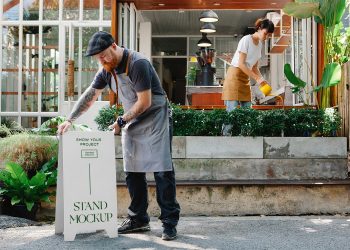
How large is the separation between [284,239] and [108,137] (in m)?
1.83

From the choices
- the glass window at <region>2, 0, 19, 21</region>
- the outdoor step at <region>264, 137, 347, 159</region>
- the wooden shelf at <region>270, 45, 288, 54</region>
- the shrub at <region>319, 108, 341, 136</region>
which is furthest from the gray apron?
the wooden shelf at <region>270, 45, 288, 54</region>

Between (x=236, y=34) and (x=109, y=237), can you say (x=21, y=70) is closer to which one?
(x=109, y=237)

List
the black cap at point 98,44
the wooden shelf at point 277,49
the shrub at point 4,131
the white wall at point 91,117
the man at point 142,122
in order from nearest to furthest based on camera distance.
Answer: the black cap at point 98,44 → the man at point 142,122 → the shrub at point 4,131 → the white wall at point 91,117 → the wooden shelf at point 277,49

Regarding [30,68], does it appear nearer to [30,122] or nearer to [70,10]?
[30,122]

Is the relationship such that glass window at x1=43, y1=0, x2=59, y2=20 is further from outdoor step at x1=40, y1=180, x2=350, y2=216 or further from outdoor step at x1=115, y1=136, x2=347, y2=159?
outdoor step at x1=40, y1=180, x2=350, y2=216

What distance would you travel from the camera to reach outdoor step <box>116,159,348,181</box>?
696cm

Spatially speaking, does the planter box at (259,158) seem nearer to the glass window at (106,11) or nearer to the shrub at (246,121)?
the shrub at (246,121)

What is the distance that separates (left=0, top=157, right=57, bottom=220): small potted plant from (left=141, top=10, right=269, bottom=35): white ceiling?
859 cm

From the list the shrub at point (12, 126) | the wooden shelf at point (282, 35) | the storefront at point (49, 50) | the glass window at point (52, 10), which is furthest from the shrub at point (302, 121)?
the glass window at point (52, 10)

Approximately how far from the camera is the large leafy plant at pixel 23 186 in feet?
21.3

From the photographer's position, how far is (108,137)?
5207 millimetres

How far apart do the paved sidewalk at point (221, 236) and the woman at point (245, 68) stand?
1.95m

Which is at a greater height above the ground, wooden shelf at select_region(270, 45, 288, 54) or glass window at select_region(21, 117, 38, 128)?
wooden shelf at select_region(270, 45, 288, 54)

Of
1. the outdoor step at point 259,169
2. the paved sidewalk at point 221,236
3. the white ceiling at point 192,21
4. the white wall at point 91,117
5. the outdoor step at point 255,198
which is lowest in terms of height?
the paved sidewalk at point 221,236
